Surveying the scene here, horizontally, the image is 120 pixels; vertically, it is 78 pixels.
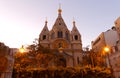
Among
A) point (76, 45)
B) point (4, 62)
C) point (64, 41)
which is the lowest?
point (4, 62)

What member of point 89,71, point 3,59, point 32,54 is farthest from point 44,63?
point 3,59

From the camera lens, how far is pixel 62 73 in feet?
95.5

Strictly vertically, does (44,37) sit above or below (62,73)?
above

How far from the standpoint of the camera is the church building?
49166 millimetres

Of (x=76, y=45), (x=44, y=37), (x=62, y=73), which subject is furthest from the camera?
(x=44, y=37)

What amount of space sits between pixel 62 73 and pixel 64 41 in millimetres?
23456

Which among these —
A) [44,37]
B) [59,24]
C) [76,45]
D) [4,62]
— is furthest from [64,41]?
[4,62]

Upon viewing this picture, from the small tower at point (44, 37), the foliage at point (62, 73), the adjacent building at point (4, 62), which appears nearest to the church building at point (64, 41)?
the small tower at point (44, 37)

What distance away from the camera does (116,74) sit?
30188mm

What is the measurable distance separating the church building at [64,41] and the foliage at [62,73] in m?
17.6

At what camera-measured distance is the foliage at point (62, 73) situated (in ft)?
94.0

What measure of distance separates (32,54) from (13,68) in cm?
955

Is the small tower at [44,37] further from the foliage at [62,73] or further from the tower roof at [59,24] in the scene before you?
the foliage at [62,73]

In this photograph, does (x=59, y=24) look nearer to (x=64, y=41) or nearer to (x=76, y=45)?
(x=64, y=41)
